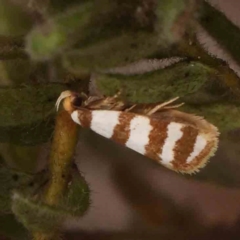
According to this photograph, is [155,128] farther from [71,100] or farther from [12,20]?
[12,20]

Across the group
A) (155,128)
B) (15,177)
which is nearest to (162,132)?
(155,128)

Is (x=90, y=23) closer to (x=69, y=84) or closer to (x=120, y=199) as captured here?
(x=69, y=84)

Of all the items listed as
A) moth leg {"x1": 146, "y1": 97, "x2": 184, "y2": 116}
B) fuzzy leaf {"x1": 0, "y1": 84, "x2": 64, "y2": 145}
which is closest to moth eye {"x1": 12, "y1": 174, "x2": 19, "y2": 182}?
fuzzy leaf {"x1": 0, "y1": 84, "x2": 64, "y2": 145}

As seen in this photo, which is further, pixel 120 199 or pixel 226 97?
pixel 120 199

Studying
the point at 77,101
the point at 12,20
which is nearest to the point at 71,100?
the point at 77,101

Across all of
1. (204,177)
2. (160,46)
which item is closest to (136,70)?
(160,46)

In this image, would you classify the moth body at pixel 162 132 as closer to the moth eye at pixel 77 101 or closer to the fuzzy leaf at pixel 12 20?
the moth eye at pixel 77 101

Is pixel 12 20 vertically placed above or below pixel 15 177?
above

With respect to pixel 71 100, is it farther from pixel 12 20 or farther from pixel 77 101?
pixel 12 20

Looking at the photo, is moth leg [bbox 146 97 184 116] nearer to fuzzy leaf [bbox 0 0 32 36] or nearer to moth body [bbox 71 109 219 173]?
moth body [bbox 71 109 219 173]
